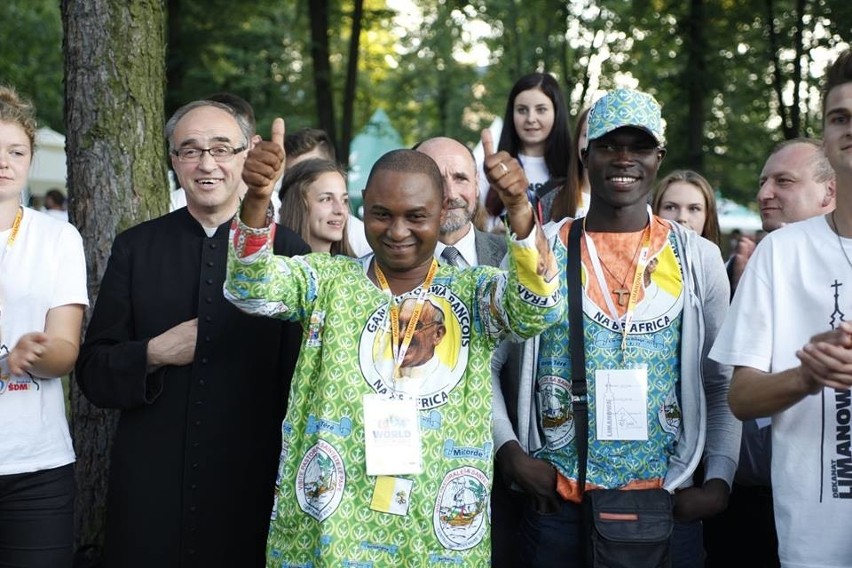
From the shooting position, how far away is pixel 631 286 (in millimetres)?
3496

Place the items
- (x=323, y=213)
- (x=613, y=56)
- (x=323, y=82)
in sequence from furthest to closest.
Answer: (x=613, y=56)
(x=323, y=82)
(x=323, y=213)

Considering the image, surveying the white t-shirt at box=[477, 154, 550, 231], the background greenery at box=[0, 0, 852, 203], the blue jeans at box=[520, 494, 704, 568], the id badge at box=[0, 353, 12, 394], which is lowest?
the blue jeans at box=[520, 494, 704, 568]

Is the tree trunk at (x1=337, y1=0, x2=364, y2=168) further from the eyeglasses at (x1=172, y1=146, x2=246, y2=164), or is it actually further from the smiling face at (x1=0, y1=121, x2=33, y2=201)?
the smiling face at (x1=0, y1=121, x2=33, y2=201)

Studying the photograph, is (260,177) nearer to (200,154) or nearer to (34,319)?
(200,154)

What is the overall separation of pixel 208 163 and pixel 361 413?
4.17 ft

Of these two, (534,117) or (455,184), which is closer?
(455,184)

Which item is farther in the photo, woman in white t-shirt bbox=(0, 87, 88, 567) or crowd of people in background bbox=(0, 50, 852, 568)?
woman in white t-shirt bbox=(0, 87, 88, 567)

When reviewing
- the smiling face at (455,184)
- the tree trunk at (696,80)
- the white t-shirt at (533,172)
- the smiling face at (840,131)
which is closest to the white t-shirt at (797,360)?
the smiling face at (840,131)

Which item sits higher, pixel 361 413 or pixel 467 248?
pixel 467 248

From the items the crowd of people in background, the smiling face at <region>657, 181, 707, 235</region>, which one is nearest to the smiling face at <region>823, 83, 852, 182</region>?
the crowd of people in background

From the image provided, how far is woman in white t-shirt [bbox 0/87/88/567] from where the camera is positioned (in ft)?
11.5

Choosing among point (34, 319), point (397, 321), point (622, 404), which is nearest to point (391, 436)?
point (397, 321)

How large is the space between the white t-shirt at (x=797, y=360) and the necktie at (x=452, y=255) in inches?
60.6

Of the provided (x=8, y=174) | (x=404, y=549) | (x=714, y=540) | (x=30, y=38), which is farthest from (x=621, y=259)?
(x=30, y=38)
